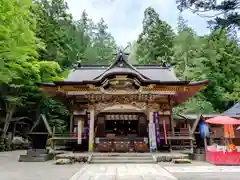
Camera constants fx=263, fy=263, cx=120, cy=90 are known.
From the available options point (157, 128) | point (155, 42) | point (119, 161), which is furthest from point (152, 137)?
point (155, 42)

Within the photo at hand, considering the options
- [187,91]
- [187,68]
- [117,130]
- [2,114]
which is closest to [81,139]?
[117,130]

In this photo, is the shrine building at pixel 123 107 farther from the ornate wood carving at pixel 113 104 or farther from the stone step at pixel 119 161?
the stone step at pixel 119 161

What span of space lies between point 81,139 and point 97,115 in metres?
1.91

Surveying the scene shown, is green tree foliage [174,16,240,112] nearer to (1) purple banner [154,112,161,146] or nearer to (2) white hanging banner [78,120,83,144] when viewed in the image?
(1) purple banner [154,112,161,146]

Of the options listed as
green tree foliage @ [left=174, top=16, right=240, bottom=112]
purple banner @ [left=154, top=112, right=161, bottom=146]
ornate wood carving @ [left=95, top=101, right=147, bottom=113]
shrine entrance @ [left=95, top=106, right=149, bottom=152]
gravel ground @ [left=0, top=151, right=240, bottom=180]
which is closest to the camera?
gravel ground @ [left=0, top=151, right=240, bottom=180]

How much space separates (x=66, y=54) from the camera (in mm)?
26672

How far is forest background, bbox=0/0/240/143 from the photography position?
10.6 metres

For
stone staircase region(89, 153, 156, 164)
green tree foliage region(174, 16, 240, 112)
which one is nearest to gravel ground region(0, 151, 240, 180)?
stone staircase region(89, 153, 156, 164)

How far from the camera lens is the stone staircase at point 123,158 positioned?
35.5 ft

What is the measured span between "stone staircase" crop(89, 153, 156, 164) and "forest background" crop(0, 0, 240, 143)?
539cm

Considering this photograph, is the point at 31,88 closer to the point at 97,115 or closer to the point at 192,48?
the point at 97,115

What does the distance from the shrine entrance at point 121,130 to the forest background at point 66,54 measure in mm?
5285

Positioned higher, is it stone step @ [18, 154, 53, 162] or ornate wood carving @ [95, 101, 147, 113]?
ornate wood carving @ [95, 101, 147, 113]

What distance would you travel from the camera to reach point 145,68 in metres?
17.8
